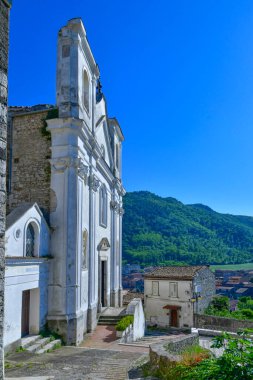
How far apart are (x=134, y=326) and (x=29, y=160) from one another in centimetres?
876

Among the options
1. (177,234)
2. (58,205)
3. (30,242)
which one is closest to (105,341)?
(30,242)

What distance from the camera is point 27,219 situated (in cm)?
1176

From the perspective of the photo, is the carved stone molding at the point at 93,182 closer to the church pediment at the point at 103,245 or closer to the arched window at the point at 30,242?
the church pediment at the point at 103,245

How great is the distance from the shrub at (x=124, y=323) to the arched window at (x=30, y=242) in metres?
4.97

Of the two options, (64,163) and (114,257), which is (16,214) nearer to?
(64,163)

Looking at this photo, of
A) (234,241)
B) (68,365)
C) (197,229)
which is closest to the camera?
(68,365)

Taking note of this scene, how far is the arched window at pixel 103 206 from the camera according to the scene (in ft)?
63.6

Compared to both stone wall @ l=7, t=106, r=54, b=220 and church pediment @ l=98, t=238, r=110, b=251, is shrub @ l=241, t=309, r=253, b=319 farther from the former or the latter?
stone wall @ l=7, t=106, r=54, b=220

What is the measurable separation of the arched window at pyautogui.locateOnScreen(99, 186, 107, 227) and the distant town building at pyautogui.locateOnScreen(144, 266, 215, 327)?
1272 cm

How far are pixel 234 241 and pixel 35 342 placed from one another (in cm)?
12844

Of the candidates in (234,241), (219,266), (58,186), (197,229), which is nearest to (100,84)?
(58,186)

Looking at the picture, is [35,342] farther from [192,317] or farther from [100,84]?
[192,317]

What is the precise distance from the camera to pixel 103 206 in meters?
20.2

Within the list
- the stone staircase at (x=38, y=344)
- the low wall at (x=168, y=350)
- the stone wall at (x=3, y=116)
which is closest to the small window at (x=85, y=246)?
the stone staircase at (x=38, y=344)
